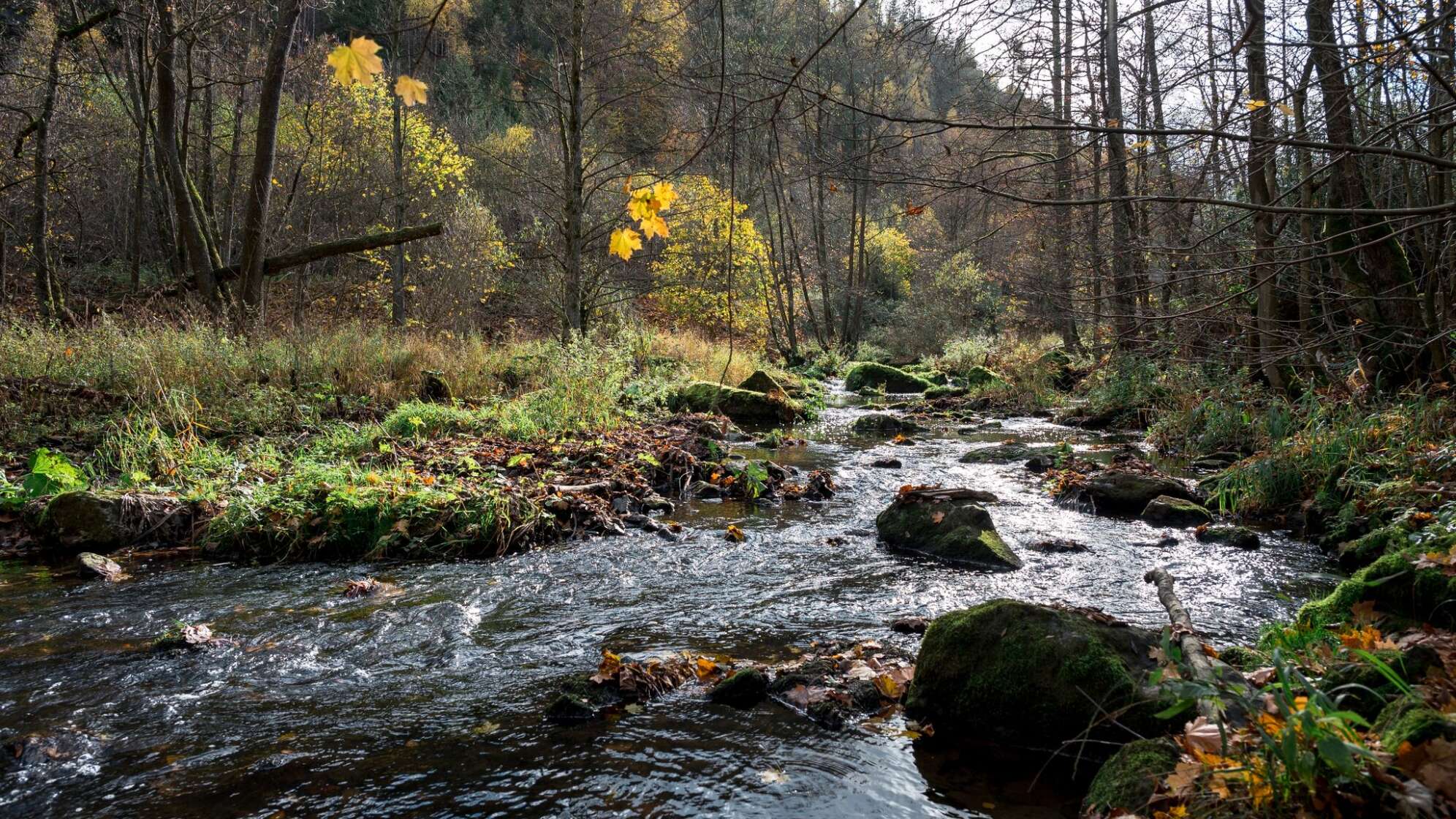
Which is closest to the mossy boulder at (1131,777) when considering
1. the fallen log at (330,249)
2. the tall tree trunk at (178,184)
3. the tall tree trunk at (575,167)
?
the tall tree trunk at (575,167)

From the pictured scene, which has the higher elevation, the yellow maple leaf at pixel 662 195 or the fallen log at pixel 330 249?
the fallen log at pixel 330 249

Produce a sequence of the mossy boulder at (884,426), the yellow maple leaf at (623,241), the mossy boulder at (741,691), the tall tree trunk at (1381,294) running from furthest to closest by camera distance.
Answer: the mossy boulder at (884,426) → the tall tree trunk at (1381,294) → the mossy boulder at (741,691) → the yellow maple leaf at (623,241)

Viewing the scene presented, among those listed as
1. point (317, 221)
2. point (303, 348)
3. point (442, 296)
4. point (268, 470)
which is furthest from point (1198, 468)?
point (317, 221)

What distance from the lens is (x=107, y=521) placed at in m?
5.87

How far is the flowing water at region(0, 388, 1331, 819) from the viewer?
2809 mm

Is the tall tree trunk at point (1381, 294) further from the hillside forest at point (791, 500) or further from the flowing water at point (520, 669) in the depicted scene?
the flowing water at point (520, 669)

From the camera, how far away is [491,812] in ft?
8.85

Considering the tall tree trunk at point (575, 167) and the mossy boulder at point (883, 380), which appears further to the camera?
the mossy boulder at point (883, 380)

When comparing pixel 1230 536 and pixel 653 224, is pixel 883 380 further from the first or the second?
pixel 653 224

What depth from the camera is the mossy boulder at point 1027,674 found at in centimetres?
303

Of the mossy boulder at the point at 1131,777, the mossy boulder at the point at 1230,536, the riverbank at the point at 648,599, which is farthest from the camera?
the mossy boulder at the point at 1230,536

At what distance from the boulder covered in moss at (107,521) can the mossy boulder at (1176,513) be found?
295 inches

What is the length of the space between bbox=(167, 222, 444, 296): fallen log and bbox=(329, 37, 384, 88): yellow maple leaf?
1055 cm

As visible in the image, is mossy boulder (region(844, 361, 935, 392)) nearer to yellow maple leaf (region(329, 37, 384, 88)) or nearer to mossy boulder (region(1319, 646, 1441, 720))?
mossy boulder (region(1319, 646, 1441, 720))
